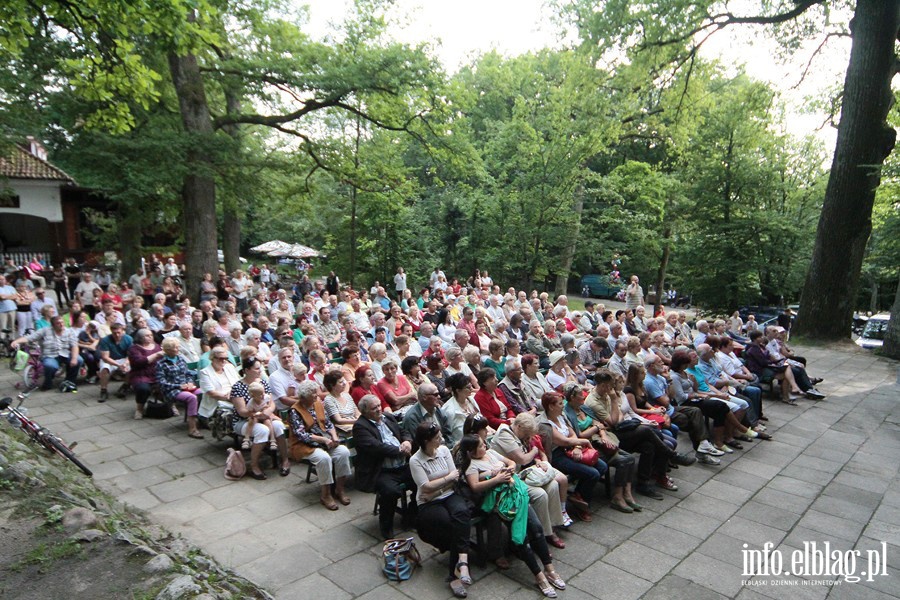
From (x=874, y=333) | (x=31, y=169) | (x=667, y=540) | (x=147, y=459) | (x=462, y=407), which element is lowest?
(x=147, y=459)

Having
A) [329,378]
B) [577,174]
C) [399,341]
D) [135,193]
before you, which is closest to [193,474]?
[329,378]

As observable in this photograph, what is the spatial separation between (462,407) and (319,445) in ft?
4.79

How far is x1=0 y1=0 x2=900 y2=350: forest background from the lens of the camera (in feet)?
37.6

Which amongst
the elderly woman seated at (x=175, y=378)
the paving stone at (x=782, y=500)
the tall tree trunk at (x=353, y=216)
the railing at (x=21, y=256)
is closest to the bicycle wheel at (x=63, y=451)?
the elderly woman seated at (x=175, y=378)

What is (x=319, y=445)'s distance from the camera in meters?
5.18

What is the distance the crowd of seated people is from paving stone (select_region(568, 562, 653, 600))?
279mm

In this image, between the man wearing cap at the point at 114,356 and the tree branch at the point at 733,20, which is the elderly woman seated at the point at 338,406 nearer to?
the man wearing cap at the point at 114,356

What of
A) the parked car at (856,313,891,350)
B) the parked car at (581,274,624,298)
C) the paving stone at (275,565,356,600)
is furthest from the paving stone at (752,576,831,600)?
the parked car at (581,274,624,298)

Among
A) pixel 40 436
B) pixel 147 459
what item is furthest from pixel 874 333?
pixel 40 436

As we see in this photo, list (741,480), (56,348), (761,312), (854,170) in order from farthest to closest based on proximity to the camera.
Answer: (761,312), (854,170), (56,348), (741,480)

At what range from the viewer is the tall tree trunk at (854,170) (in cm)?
1194

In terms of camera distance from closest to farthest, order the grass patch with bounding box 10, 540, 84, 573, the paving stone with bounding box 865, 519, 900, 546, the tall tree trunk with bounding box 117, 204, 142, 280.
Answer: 1. the grass patch with bounding box 10, 540, 84, 573
2. the paving stone with bounding box 865, 519, 900, 546
3. the tall tree trunk with bounding box 117, 204, 142, 280

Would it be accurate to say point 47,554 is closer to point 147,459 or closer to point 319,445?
point 319,445

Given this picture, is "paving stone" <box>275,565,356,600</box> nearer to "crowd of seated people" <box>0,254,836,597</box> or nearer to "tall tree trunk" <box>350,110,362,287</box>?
"crowd of seated people" <box>0,254,836,597</box>
